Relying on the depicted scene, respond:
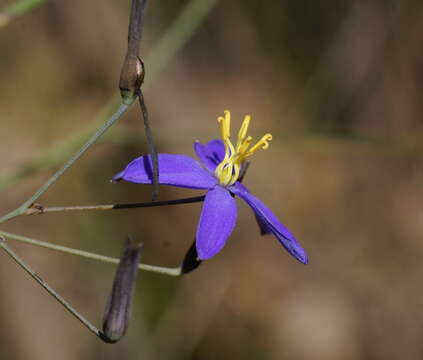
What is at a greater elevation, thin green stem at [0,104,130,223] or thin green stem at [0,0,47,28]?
thin green stem at [0,0,47,28]

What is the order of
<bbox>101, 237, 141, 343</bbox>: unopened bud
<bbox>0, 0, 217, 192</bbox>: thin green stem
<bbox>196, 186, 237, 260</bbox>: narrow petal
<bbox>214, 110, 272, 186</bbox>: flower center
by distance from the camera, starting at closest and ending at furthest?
<bbox>101, 237, 141, 343</bbox>: unopened bud < <bbox>196, 186, 237, 260</bbox>: narrow petal < <bbox>214, 110, 272, 186</bbox>: flower center < <bbox>0, 0, 217, 192</bbox>: thin green stem

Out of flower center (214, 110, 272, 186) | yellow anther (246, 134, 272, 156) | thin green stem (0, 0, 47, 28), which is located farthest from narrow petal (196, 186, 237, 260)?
thin green stem (0, 0, 47, 28)

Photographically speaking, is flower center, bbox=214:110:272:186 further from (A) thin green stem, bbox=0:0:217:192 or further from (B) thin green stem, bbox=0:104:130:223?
(A) thin green stem, bbox=0:0:217:192

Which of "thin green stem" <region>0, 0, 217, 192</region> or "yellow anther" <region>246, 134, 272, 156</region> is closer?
"yellow anther" <region>246, 134, 272, 156</region>

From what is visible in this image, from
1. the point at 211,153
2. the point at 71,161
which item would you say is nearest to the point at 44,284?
the point at 71,161

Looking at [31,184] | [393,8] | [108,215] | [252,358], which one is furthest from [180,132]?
[393,8]

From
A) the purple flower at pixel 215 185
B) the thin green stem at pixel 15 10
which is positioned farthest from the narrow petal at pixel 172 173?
the thin green stem at pixel 15 10
